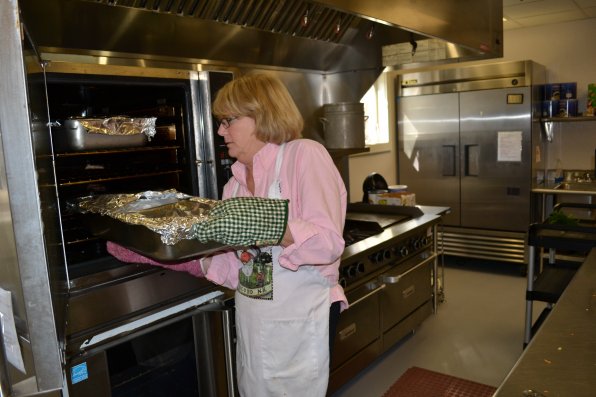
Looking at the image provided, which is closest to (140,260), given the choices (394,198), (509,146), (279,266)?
(279,266)

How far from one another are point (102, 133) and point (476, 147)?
399 cm

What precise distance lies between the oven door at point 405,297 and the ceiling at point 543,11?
2.29m

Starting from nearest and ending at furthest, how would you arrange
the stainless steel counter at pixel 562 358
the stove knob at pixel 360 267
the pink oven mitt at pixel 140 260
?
the stainless steel counter at pixel 562 358 < the pink oven mitt at pixel 140 260 < the stove knob at pixel 360 267

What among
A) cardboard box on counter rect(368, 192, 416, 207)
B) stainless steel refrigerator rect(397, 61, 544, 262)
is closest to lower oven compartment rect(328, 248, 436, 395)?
cardboard box on counter rect(368, 192, 416, 207)

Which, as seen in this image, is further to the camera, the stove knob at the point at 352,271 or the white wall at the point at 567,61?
the white wall at the point at 567,61

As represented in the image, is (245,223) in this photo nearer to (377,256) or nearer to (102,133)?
(102,133)

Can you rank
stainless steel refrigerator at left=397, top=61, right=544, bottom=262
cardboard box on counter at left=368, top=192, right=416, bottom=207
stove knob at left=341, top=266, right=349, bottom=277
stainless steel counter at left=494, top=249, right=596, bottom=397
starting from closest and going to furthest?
stainless steel counter at left=494, top=249, right=596, bottom=397
stove knob at left=341, top=266, right=349, bottom=277
cardboard box on counter at left=368, top=192, right=416, bottom=207
stainless steel refrigerator at left=397, top=61, right=544, bottom=262

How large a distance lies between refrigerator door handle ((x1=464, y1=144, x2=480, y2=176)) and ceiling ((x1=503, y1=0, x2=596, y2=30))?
123 centimetres

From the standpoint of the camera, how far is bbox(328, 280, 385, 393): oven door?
251cm

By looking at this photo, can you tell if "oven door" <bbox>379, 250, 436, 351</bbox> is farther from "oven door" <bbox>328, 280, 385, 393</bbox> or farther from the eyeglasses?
the eyeglasses

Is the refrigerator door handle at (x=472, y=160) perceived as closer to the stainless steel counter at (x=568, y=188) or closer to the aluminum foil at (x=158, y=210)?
the stainless steel counter at (x=568, y=188)

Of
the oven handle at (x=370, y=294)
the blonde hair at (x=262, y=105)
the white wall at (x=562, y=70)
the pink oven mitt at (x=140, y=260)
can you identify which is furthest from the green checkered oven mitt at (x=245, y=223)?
the white wall at (x=562, y=70)

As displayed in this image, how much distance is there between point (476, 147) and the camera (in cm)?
484

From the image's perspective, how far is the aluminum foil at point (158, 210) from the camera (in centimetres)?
113
